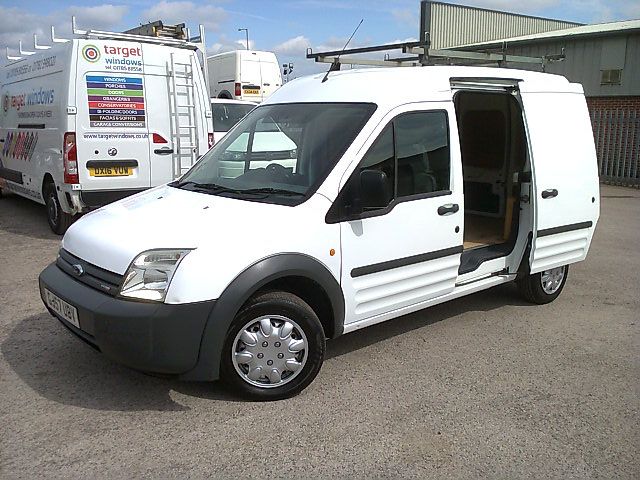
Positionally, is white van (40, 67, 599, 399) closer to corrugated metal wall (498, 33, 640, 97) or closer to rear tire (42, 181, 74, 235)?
rear tire (42, 181, 74, 235)

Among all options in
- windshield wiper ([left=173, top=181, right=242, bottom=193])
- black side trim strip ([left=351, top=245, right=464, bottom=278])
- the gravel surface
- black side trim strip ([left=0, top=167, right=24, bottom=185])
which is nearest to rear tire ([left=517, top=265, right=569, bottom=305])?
the gravel surface

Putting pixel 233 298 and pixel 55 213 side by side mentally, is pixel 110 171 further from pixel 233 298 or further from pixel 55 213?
pixel 233 298

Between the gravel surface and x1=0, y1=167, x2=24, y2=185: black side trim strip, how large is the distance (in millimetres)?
5101

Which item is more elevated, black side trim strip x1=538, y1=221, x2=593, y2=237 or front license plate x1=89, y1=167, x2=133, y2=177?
front license plate x1=89, y1=167, x2=133, y2=177

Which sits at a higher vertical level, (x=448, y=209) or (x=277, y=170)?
(x=277, y=170)

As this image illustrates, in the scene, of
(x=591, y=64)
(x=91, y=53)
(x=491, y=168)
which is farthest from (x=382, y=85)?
(x=591, y=64)

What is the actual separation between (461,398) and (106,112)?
5.96m

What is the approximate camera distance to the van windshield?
397 centimetres

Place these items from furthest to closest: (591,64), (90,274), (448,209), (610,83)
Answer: (591,64), (610,83), (448,209), (90,274)

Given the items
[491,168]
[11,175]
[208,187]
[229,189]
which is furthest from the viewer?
[11,175]

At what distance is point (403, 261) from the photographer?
420 centimetres

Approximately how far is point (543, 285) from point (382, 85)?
2639 mm

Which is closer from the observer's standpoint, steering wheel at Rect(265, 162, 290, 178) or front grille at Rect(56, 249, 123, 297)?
front grille at Rect(56, 249, 123, 297)

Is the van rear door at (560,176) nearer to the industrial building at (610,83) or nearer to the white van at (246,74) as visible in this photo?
the industrial building at (610,83)
